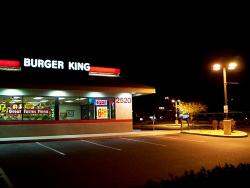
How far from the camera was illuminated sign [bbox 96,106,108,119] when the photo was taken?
98.9 ft

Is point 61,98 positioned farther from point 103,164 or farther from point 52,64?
point 103,164

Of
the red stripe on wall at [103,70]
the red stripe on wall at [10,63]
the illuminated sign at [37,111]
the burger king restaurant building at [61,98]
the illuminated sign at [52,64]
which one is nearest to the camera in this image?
the burger king restaurant building at [61,98]

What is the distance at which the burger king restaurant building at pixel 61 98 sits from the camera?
2641cm

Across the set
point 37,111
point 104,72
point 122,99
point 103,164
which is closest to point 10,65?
point 37,111

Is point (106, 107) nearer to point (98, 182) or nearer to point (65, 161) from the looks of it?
point (65, 161)

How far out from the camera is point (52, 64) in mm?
28984

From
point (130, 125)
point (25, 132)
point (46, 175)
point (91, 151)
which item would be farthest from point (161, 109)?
point (46, 175)

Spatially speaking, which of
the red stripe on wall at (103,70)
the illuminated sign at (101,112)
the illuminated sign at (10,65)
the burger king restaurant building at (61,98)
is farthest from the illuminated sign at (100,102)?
the illuminated sign at (10,65)

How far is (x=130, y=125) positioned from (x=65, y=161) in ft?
57.4

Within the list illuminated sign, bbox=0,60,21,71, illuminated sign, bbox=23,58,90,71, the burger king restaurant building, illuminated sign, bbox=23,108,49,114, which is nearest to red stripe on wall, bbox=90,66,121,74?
the burger king restaurant building

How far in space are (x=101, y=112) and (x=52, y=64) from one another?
581 cm

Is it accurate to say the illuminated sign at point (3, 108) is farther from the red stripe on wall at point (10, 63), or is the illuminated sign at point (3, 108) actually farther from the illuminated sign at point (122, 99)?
the illuminated sign at point (122, 99)

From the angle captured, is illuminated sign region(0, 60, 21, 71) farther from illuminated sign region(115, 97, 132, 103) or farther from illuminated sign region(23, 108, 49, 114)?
illuminated sign region(115, 97, 132, 103)

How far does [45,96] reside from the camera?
27.6m
